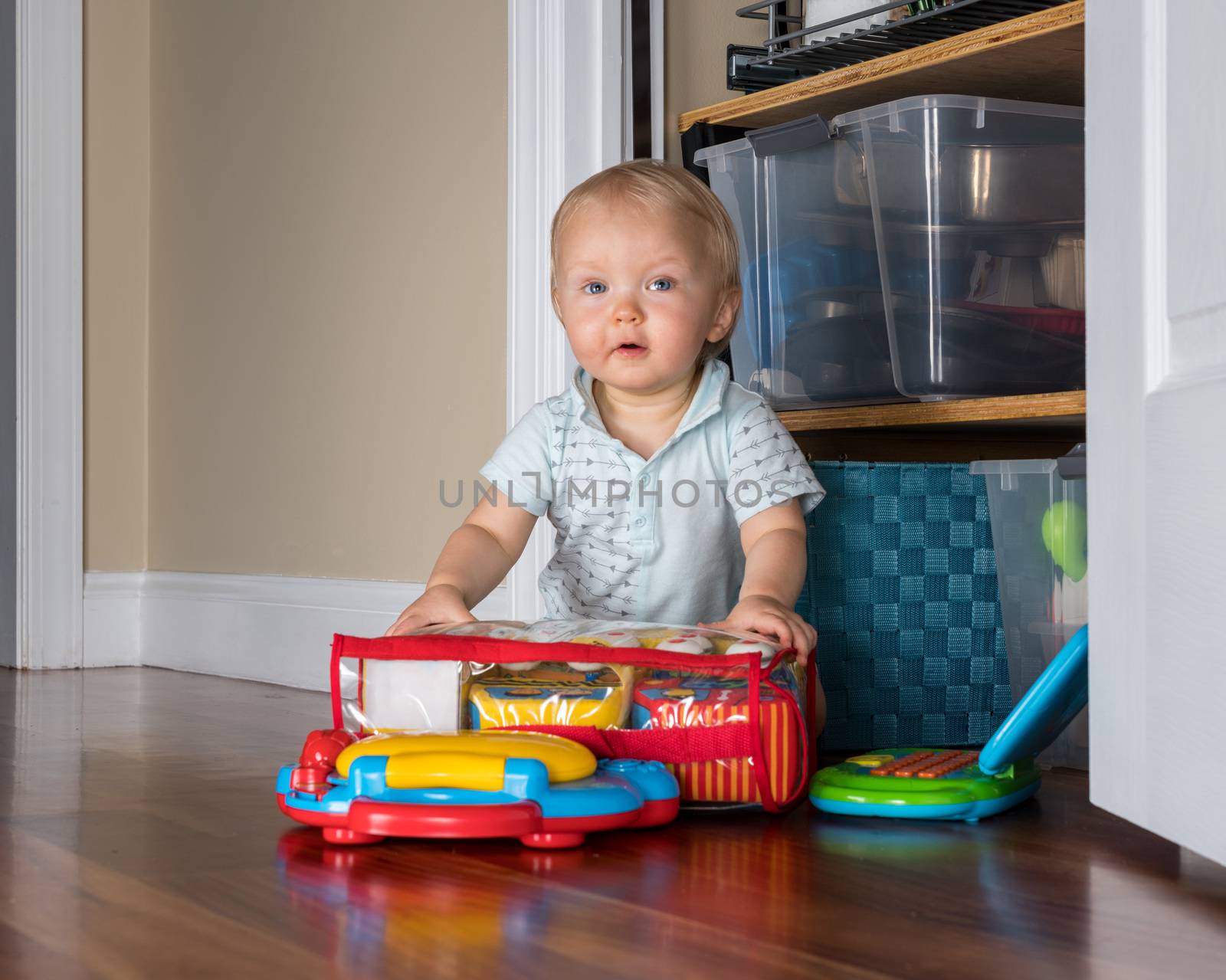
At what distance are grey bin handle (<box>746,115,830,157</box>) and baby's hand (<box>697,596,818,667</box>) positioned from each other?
480 millimetres

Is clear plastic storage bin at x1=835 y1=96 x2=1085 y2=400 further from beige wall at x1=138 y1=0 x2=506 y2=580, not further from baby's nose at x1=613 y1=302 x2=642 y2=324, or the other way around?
beige wall at x1=138 y1=0 x2=506 y2=580

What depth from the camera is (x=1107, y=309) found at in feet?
2.79

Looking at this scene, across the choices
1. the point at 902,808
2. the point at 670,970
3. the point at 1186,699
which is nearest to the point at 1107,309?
the point at 1186,699

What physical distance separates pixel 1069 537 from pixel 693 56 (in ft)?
2.40

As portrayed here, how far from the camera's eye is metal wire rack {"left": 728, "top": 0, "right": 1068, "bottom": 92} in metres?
1.32

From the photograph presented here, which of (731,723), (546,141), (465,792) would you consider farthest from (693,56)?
(465,792)

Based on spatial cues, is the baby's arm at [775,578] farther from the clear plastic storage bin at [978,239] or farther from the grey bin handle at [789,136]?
the grey bin handle at [789,136]

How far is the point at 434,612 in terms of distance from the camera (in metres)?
1.19

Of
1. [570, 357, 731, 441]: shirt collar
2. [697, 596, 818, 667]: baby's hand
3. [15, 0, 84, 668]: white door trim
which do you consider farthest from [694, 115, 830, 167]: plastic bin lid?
[15, 0, 84, 668]: white door trim

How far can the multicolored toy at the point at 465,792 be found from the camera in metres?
0.84

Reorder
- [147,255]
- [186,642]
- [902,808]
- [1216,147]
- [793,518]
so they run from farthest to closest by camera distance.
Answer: [147,255] < [186,642] < [793,518] < [902,808] < [1216,147]

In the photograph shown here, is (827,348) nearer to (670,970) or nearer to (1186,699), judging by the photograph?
(1186,699)

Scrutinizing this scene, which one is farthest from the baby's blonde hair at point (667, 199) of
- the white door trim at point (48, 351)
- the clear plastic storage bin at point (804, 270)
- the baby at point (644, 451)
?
the white door trim at point (48, 351)

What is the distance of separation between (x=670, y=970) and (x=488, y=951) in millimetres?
85
